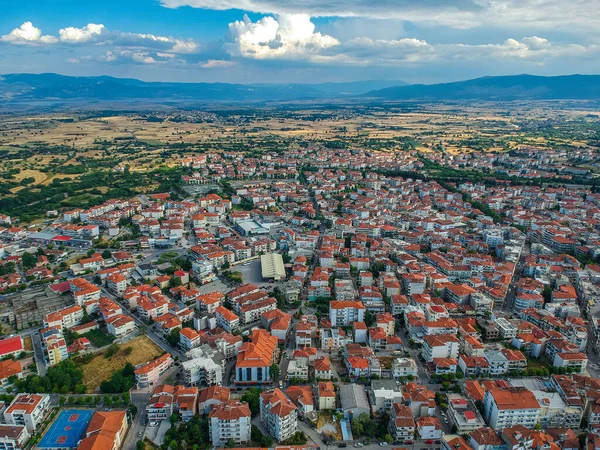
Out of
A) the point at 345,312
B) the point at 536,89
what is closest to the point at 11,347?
the point at 345,312

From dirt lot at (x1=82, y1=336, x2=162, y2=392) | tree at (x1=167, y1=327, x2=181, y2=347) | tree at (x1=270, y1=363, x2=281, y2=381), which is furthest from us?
tree at (x1=167, y1=327, x2=181, y2=347)

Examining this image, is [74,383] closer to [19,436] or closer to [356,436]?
[19,436]

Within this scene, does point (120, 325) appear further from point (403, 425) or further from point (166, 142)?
point (166, 142)

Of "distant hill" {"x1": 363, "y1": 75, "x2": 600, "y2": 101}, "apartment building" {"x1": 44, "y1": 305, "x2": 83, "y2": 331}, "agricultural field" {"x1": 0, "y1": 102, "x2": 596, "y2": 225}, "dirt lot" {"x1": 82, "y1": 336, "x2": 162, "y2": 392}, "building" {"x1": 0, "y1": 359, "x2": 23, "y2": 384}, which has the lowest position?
"dirt lot" {"x1": 82, "y1": 336, "x2": 162, "y2": 392}

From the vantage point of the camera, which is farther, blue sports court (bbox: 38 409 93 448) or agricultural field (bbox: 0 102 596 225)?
agricultural field (bbox: 0 102 596 225)

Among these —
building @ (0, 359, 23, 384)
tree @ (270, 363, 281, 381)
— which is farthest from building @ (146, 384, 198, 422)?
building @ (0, 359, 23, 384)

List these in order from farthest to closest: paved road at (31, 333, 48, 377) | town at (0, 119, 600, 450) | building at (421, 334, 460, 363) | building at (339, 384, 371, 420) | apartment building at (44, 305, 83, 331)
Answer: apartment building at (44, 305, 83, 331) < building at (421, 334, 460, 363) < paved road at (31, 333, 48, 377) < building at (339, 384, 371, 420) < town at (0, 119, 600, 450)

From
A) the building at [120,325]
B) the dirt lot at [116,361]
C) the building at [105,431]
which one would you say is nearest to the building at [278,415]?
the building at [105,431]

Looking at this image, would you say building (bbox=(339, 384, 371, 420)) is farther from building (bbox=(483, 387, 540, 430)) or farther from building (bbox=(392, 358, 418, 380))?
building (bbox=(483, 387, 540, 430))

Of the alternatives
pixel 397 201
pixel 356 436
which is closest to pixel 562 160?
pixel 397 201
